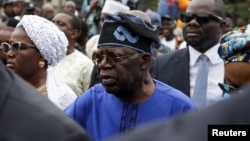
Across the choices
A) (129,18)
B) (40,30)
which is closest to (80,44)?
(40,30)

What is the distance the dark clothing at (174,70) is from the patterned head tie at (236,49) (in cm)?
200

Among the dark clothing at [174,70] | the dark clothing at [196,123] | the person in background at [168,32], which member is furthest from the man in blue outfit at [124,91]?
the person in background at [168,32]

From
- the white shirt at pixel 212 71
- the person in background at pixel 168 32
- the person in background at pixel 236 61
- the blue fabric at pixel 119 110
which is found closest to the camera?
the person in background at pixel 236 61

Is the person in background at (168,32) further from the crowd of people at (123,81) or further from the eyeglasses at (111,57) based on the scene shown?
the eyeglasses at (111,57)

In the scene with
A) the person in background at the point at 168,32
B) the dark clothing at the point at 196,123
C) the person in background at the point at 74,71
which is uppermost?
the dark clothing at the point at 196,123

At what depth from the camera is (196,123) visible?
119cm

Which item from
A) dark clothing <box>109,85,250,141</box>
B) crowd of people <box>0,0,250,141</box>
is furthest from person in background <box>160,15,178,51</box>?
dark clothing <box>109,85,250,141</box>

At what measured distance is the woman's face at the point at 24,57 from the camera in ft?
15.0

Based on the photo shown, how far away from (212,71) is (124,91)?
1.89 metres

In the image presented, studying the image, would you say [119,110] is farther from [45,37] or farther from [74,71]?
[74,71]

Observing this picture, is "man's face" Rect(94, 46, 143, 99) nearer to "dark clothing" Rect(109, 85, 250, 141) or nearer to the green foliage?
"dark clothing" Rect(109, 85, 250, 141)

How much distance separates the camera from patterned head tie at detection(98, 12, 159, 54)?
3.81m

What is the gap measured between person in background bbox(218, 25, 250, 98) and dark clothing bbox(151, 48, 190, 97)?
2020 mm

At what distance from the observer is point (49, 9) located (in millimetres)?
14547
